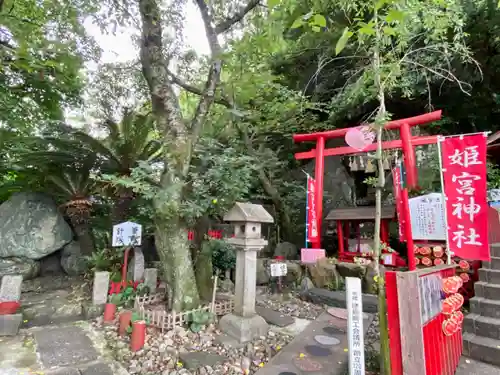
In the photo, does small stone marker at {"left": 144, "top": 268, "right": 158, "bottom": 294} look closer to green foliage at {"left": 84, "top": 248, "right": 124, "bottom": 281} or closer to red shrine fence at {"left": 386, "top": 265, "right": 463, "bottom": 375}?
green foliage at {"left": 84, "top": 248, "right": 124, "bottom": 281}

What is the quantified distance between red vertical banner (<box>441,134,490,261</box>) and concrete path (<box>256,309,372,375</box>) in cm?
214

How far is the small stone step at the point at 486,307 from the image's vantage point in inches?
162

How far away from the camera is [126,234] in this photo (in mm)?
6168

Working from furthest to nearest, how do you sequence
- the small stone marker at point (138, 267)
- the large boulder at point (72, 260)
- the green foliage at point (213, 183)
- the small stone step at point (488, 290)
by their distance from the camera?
the large boulder at point (72, 260)
the small stone marker at point (138, 267)
the green foliage at point (213, 183)
the small stone step at point (488, 290)

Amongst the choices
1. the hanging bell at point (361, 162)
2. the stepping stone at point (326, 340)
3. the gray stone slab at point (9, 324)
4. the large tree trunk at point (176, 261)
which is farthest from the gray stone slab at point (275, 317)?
the hanging bell at point (361, 162)

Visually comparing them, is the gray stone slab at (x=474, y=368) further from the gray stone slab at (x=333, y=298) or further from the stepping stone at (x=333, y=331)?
the gray stone slab at (x=333, y=298)

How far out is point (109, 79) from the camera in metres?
7.55

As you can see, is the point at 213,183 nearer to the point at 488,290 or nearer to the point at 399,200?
the point at 399,200

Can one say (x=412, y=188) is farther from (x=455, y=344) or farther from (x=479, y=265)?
(x=455, y=344)

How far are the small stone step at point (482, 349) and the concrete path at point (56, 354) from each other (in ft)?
14.9

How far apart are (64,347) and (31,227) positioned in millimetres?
5029

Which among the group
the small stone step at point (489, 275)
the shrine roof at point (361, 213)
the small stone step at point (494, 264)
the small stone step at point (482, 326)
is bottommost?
the small stone step at point (482, 326)

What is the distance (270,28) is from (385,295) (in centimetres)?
370

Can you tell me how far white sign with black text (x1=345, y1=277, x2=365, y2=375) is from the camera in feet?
9.17
